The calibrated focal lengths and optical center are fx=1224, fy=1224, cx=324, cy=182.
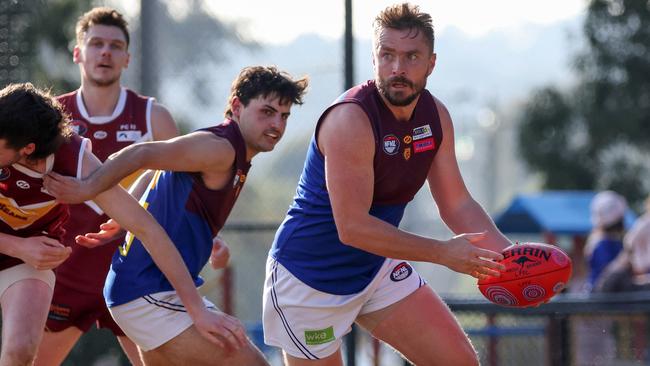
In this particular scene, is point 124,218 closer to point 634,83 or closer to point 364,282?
point 364,282

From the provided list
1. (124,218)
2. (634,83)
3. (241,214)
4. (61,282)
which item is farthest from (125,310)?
(634,83)

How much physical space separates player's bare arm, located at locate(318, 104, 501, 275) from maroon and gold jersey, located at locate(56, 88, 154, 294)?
5.87ft

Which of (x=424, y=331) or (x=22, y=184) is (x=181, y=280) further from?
(x=424, y=331)

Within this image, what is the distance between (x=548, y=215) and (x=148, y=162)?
8426 millimetres

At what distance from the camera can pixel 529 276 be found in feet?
17.3

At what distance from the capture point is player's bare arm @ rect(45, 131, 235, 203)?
5090mm

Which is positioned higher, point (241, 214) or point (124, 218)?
point (124, 218)

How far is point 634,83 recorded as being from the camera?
1398 cm

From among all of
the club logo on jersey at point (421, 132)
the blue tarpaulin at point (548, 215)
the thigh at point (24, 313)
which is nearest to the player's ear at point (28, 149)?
the thigh at point (24, 313)

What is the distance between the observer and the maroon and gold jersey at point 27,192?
5.25 m

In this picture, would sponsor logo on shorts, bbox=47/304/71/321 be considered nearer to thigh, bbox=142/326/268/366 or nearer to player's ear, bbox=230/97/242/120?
thigh, bbox=142/326/268/366

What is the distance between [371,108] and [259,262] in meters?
7.30

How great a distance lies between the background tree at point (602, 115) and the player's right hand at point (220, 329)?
31.5 feet

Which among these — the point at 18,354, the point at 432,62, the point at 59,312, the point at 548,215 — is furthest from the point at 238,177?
the point at 548,215
